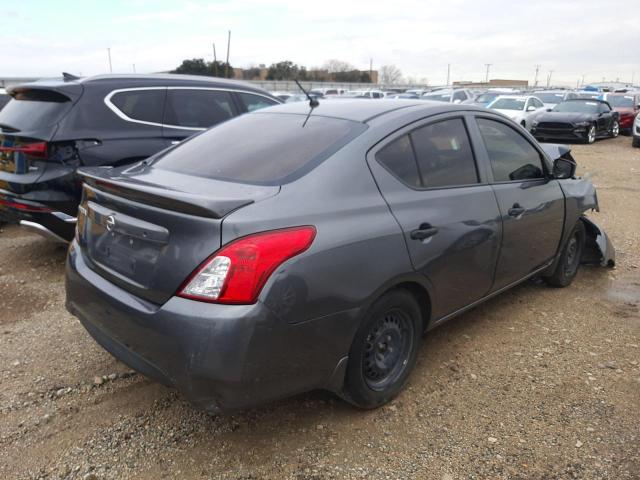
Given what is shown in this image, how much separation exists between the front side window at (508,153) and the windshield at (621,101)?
20.0 m

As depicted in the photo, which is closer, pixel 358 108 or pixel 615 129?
pixel 358 108

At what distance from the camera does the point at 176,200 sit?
2225 millimetres

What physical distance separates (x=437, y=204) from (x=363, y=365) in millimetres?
1009

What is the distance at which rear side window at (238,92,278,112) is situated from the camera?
19.8ft

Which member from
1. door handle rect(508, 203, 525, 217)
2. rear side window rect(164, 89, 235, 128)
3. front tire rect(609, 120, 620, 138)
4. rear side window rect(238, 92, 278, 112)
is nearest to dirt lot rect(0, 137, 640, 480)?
door handle rect(508, 203, 525, 217)

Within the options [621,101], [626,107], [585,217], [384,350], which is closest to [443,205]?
[384,350]

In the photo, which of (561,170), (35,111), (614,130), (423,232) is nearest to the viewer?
(423,232)

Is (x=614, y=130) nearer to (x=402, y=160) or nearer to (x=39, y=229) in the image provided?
(x=402, y=160)

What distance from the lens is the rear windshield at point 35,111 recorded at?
4.54 meters

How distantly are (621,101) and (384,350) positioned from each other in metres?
22.4

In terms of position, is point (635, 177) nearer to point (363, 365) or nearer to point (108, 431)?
point (363, 365)

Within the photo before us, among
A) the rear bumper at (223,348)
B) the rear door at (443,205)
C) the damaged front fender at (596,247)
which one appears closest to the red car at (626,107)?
the damaged front fender at (596,247)

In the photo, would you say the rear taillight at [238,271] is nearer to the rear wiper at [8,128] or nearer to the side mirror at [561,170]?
the side mirror at [561,170]

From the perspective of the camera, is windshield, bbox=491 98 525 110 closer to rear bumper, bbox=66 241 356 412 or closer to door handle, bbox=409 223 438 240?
door handle, bbox=409 223 438 240
